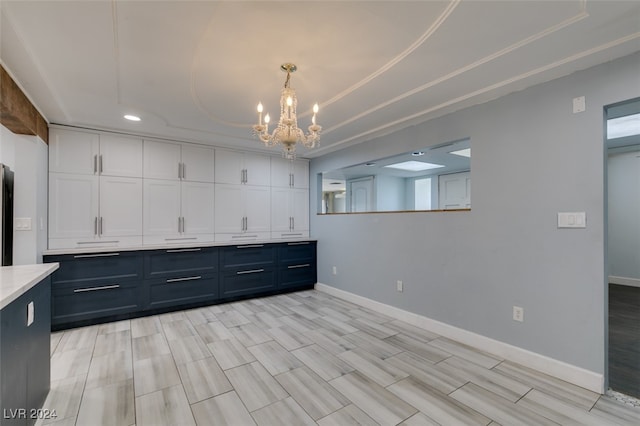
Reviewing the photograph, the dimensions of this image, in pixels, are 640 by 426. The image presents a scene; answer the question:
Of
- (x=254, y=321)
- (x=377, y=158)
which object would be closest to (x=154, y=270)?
(x=254, y=321)

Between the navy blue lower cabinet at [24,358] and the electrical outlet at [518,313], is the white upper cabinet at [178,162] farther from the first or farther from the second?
the electrical outlet at [518,313]

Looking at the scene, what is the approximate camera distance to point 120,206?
3725 mm

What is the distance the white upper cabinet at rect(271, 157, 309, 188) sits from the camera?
4969mm

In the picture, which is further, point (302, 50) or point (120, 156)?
point (120, 156)

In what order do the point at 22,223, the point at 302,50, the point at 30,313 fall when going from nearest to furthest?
the point at 30,313, the point at 302,50, the point at 22,223

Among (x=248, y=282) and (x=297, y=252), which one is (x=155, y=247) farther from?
(x=297, y=252)

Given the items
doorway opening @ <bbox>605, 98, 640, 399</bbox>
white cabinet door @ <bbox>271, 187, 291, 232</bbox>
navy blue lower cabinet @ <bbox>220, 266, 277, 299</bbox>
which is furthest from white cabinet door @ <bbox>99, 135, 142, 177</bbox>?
doorway opening @ <bbox>605, 98, 640, 399</bbox>

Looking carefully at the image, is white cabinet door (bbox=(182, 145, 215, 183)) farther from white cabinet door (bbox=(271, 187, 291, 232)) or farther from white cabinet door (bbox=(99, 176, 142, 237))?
white cabinet door (bbox=(271, 187, 291, 232))

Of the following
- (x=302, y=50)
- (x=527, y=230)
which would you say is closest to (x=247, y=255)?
(x=302, y=50)

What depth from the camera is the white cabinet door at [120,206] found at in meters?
3.63

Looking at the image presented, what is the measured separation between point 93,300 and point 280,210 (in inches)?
110

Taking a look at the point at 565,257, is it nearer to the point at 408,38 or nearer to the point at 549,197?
the point at 549,197

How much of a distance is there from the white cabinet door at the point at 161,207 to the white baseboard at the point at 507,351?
3.10 metres

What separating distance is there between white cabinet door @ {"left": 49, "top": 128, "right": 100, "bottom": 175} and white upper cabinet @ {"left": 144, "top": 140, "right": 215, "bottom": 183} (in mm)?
573
